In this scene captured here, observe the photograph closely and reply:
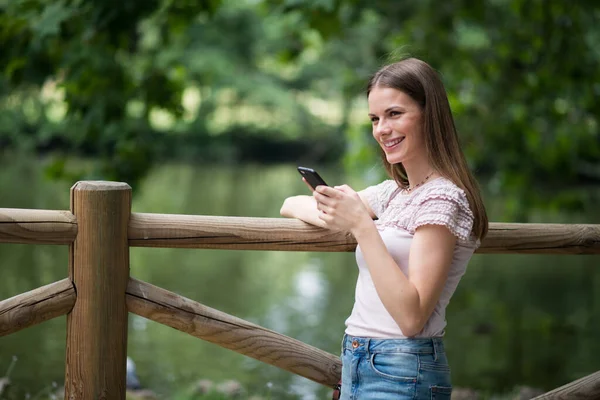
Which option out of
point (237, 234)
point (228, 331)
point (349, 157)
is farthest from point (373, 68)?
point (349, 157)

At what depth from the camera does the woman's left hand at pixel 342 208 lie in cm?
202

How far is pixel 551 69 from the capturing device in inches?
265

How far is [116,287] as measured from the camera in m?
2.35

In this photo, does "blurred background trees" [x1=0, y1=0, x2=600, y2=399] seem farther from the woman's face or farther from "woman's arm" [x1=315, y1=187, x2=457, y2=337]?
"woman's arm" [x1=315, y1=187, x2=457, y2=337]

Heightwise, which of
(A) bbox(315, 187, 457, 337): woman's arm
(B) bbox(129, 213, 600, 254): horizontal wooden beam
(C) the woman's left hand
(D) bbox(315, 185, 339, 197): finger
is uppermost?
(D) bbox(315, 185, 339, 197): finger

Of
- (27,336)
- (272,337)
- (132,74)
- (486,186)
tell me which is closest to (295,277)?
(27,336)

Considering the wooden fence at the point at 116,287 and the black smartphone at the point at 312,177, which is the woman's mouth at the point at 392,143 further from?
the wooden fence at the point at 116,287

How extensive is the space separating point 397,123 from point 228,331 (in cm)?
81

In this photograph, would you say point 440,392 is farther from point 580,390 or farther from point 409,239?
point 580,390

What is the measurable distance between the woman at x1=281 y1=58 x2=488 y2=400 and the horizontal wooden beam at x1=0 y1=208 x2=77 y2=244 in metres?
0.71

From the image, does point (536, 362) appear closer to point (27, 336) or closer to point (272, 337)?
point (27, 336)

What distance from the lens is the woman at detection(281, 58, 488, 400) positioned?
1.95 meters

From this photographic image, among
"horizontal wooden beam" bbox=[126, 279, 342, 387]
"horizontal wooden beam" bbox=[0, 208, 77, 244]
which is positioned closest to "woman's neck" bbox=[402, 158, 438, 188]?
"horizontal wooden beam" bbox=[126, 279, 342, 387]

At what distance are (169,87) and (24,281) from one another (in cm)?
397
